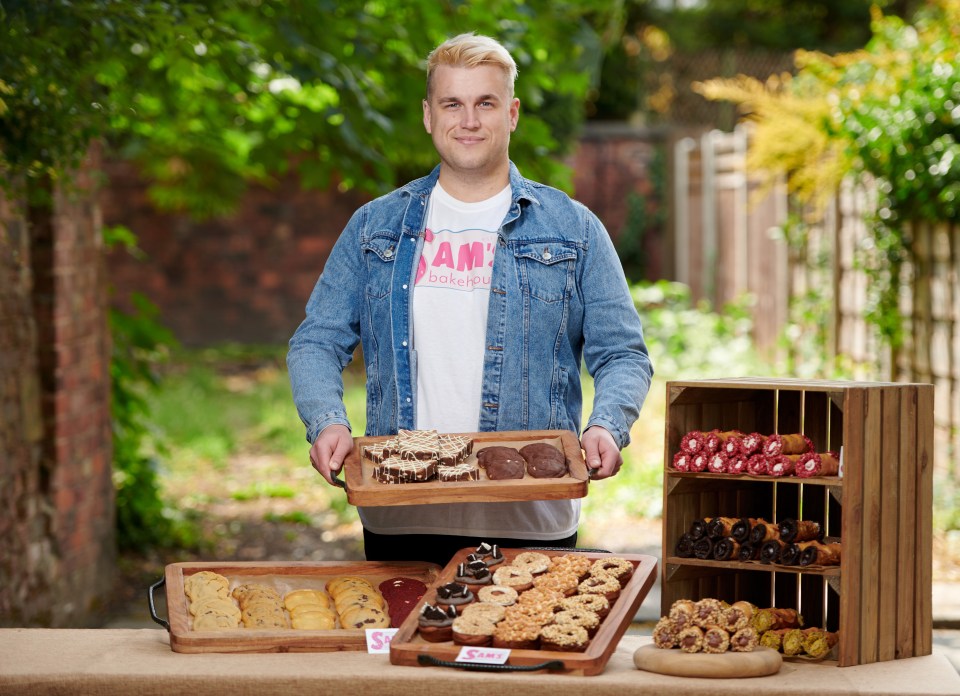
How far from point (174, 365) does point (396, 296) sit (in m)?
10.9

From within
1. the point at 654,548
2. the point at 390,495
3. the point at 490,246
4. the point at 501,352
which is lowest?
the point at 654,548

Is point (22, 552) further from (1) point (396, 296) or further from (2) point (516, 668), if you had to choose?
(2) point (516, 668)

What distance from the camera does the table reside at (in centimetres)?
217

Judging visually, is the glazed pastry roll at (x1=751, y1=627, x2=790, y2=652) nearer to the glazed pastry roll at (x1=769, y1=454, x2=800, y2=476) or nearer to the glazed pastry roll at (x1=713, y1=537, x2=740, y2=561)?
the glazed pastry roll at (x1=713, y1=537, x2=740, y2=561)

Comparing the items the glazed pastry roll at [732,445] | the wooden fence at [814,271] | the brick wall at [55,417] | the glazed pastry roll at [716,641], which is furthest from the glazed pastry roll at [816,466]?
the wooden fence at [814,271]

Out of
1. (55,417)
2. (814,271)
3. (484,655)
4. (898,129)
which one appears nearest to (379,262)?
(484,655)

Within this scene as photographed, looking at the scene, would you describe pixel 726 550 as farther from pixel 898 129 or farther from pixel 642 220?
pixel 642 220

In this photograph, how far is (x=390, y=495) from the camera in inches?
95.0

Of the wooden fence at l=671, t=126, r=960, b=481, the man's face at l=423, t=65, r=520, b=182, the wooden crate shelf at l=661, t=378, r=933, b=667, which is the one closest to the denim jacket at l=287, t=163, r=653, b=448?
the man's face at l=423, t=65, r=520, b=182

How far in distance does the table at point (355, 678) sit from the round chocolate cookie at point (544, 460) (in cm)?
37

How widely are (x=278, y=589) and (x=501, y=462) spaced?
0.62 metres

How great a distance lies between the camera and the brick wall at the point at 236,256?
1448 centimetres

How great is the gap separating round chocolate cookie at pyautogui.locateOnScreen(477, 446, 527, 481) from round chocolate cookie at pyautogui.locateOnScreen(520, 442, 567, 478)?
16mm

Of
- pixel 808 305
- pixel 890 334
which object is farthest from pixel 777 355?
pixel 890 334
